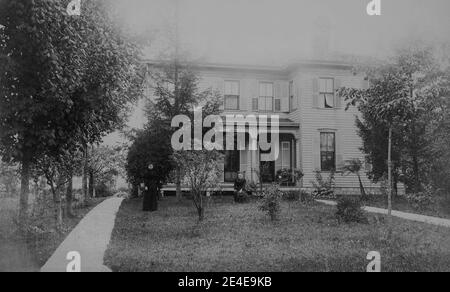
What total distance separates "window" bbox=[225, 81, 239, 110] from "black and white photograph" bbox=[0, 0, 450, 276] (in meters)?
0.05

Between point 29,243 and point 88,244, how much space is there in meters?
0.97

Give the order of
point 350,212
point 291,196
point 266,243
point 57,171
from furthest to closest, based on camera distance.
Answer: point 291,196
point 350,212
point 57,171
point 266,243

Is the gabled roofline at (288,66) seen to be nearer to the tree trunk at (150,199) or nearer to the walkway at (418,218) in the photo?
the tree trunk at (150,199)

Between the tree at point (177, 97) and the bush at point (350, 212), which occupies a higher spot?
the tree at point (177, 97)

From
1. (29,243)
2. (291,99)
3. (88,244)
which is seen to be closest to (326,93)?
(291,99)

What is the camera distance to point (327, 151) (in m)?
18.9

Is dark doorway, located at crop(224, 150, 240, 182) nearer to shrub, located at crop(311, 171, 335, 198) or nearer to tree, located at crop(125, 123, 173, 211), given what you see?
shrub, located at crop(311, 171, 335, 198)

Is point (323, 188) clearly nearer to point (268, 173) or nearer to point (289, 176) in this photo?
point (289, 176)

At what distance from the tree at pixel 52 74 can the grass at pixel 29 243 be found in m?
0.54

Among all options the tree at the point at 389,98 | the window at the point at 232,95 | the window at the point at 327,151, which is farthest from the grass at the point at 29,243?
the window at the point at 327,151

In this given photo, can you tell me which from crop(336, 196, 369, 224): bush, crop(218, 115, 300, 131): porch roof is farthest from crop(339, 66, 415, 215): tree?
crop(218, 115, 300, 131): porch roof

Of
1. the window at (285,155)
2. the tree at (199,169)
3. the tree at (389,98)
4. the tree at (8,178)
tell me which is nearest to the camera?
the tree at (389,98)

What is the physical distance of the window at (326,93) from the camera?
18828mm

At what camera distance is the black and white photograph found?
677 centimetres
